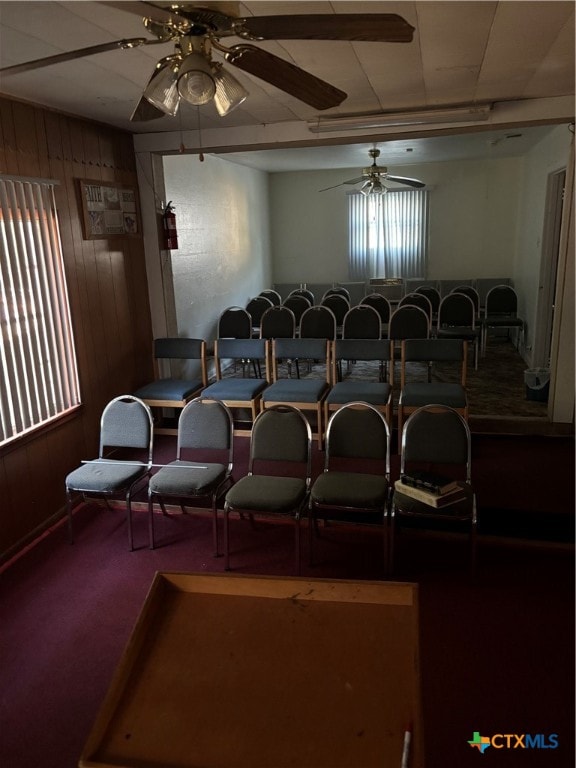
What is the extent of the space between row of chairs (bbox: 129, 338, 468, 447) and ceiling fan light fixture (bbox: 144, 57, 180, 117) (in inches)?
111

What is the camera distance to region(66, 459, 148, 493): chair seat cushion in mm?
3512

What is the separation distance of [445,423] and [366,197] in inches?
283

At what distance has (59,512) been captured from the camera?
4.05 m

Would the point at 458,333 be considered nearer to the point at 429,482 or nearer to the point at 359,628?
the point at 429,482

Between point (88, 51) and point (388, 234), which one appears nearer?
point (88, 51)

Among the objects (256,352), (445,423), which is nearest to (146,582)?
(445,423)

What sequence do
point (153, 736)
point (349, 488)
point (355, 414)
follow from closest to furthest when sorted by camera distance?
point (153, 736) < point (349, 488) < point (355, 414)

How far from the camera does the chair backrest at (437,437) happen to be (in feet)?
11.2

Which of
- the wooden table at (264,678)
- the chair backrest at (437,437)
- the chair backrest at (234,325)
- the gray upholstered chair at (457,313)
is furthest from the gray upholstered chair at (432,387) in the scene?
the gray upholstered chair at (457,313)

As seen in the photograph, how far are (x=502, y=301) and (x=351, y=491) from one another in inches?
233

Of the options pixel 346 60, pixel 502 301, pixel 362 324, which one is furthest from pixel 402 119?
pixel 502 301

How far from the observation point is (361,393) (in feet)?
15.0

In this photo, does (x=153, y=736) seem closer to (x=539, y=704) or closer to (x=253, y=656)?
(x=253, y=656)

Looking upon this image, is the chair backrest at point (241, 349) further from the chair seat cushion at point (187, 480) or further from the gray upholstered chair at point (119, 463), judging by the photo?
the chair seat cushion at point (187, 480)
